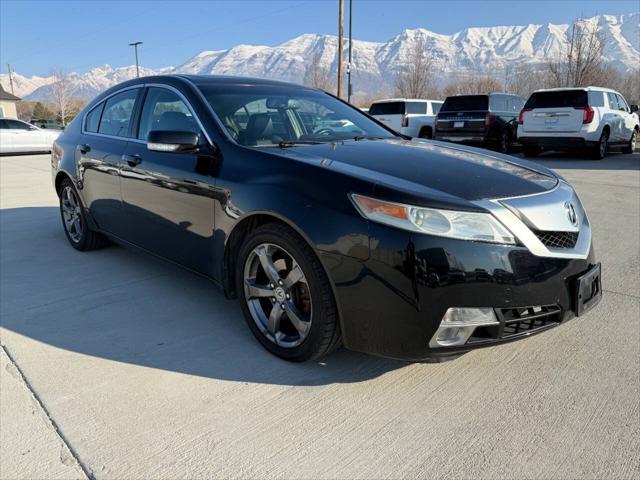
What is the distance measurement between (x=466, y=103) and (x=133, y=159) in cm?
1288

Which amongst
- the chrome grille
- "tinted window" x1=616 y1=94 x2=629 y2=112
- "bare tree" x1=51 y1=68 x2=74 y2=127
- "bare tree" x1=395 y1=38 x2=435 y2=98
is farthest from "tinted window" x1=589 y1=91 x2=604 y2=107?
"bare tree" x1=51 y1=68 x2=74 y2=127

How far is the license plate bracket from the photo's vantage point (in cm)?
241

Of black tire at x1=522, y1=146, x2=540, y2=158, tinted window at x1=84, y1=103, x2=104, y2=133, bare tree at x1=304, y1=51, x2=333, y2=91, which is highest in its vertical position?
bare tree at x1=304, y1=51, x2=333, y2=91

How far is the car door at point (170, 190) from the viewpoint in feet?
10.3

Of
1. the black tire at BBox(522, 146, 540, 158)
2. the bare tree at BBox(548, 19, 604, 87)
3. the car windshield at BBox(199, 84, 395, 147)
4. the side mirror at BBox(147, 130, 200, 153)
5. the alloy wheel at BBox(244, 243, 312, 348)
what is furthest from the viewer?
the bare tree at BBox(548, 19, 604, 87)

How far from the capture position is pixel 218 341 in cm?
308

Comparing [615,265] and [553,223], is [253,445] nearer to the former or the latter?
[553,223]

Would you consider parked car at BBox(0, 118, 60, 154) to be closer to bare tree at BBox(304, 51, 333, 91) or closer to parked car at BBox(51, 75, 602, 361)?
parked car at BBox(51, 75, 602, 361)

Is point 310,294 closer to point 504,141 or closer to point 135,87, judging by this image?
point 135,87

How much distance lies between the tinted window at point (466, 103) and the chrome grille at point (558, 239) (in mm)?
12923

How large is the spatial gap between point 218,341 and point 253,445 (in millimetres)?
1009

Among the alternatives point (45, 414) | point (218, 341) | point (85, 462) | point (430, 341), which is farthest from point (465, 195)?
point (45, 414)

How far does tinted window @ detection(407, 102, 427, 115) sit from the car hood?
14.3 metres

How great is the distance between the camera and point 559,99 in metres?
12.8
